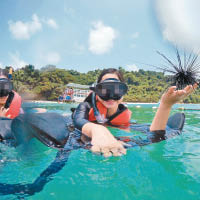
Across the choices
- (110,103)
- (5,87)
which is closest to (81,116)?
(110,103)

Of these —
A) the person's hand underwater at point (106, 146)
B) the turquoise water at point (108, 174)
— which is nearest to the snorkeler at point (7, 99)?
the turquoise water at point (108, 174)

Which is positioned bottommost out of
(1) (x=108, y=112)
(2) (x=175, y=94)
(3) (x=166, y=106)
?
(1) (x=108, y=112)

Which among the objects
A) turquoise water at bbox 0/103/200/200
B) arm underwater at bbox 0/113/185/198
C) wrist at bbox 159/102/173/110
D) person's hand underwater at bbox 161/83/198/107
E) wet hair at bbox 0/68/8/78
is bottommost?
turquoise water at bbox 0/103/200/200

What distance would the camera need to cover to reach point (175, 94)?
1722 mm

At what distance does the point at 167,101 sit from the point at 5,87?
77.4 inches

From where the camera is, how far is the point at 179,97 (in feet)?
5.73

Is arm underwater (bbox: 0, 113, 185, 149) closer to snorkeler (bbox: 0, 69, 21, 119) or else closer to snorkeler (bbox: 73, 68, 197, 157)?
snorkeler (bbox: 73, 68, 197, 157)

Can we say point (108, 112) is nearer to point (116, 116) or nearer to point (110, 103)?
point (116, 116)

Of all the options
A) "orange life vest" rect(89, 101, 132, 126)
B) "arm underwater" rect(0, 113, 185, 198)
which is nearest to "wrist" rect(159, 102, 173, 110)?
"arm underwater" rect(0, 113, 185, 198)

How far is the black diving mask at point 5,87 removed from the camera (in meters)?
2.17

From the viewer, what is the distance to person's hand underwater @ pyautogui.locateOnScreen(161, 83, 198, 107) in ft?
5.57

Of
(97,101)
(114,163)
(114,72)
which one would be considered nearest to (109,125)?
(97,101)

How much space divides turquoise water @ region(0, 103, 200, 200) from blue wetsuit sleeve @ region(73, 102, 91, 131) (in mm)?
270

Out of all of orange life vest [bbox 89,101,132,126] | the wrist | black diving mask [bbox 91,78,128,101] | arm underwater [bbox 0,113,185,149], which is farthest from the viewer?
orange life vest [bbox 89,101,132,126]
